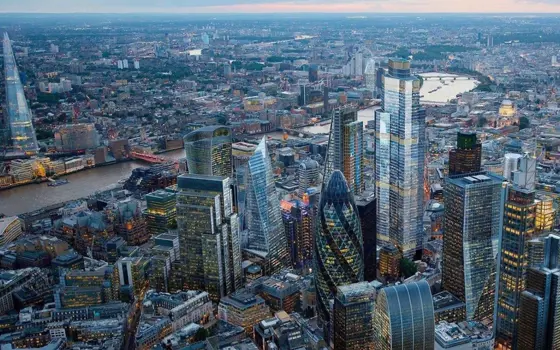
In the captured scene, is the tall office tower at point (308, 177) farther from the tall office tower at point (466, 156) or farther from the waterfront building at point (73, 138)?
the waterfront building at point (73, 138)

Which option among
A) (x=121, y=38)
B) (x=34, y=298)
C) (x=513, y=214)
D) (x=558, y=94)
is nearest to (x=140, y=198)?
(x=34, y=298)

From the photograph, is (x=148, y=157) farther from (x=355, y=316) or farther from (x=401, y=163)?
(x=355, y=316)

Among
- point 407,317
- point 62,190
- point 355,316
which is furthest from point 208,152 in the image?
point 407,317

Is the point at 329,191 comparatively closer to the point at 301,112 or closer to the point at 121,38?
the point at 301,112

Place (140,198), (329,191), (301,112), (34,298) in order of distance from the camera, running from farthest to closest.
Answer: (301,112), (140,198), (34,298), (329,191)

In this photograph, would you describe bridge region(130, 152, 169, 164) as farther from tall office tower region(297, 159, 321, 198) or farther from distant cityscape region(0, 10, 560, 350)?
tall office tower region(297, 159, 321, 198)

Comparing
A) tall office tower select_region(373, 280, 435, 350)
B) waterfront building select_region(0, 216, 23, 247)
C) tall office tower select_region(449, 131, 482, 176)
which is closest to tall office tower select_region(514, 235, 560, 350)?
tall office tower select_region(373, 280, 435, 350)

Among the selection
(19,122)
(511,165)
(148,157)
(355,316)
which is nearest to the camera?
(355,316)

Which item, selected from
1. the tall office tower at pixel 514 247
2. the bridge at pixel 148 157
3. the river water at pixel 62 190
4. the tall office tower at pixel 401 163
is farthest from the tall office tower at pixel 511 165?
the bridge at pixel 148 157
